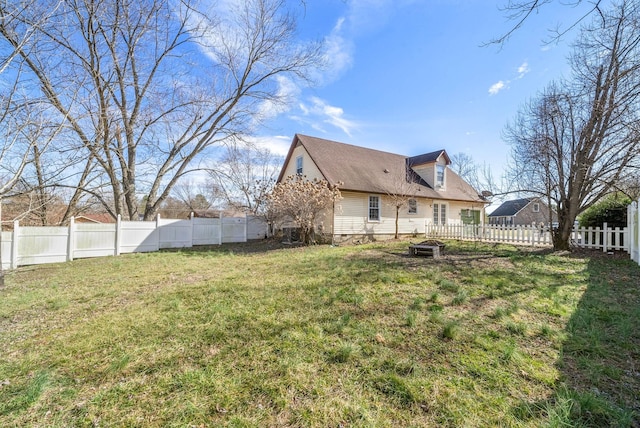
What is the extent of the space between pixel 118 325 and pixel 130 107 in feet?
49.7

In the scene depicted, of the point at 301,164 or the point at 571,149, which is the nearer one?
the point at 571,149

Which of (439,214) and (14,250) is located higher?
(439,214)

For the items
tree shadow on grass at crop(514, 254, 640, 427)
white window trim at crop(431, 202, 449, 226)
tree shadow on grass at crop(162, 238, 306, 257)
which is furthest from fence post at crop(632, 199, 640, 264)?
tree shadow on grass at crop(162, 238, 306, 257)

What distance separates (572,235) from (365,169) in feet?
31.9

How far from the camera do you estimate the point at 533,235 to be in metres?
11.6

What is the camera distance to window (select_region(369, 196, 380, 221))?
49.7 feet

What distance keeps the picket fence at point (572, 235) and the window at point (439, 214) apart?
1.68 metres

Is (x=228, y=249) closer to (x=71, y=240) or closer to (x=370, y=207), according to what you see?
(x=71, y=240)

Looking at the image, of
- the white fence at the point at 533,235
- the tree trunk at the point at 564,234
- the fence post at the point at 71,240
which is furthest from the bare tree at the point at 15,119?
the white fence at the point at 533,235

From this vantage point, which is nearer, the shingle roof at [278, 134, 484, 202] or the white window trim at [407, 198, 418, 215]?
the shingle roof at [278, 134, 484, 202]

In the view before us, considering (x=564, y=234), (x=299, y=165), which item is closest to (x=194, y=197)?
(x=299, y=165)

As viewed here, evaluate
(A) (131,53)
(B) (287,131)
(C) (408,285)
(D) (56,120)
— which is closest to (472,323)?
(C) (408,285)

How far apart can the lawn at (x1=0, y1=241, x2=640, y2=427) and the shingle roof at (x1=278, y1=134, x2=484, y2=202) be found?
9.11 meters

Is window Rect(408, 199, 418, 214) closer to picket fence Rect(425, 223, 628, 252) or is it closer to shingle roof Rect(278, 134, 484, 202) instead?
shingle roof Rect(278, 134, 484, 202)
